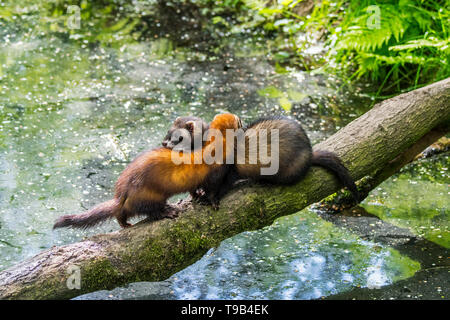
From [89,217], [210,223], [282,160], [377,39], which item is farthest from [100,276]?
[377,39]

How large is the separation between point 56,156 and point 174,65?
2610 mm

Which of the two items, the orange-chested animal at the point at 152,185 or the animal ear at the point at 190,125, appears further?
the animal ear at the point at 190,125

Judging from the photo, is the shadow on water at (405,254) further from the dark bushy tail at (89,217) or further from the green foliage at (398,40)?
the green foliage at (398,40)

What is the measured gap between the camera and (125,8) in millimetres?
9711

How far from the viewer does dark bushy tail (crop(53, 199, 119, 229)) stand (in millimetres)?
3832

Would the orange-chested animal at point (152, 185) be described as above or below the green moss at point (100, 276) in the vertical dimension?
above

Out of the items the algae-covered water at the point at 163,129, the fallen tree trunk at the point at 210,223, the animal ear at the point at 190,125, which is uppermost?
the animal ear at the point at 190,125

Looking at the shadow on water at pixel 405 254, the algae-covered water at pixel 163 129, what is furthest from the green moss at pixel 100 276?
the shadow on water at pixel 405 254

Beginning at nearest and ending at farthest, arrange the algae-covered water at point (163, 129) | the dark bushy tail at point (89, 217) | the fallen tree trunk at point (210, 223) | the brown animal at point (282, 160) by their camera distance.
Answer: the fallen tree trunk at point (210, 223), the dark bushy tail at point (89, 217), the brown animal at point (282, 160), the algae-covered water at point (163, 129)

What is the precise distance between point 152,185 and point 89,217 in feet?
1.54

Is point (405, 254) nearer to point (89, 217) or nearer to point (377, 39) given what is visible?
point (89, 217)

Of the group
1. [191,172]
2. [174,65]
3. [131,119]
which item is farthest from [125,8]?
[191,172]

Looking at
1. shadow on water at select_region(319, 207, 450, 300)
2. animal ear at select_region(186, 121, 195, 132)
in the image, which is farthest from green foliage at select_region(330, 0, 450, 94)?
animal ear at select_region(186, 121, 195, 132)

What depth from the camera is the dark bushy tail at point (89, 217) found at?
12.6 feet
